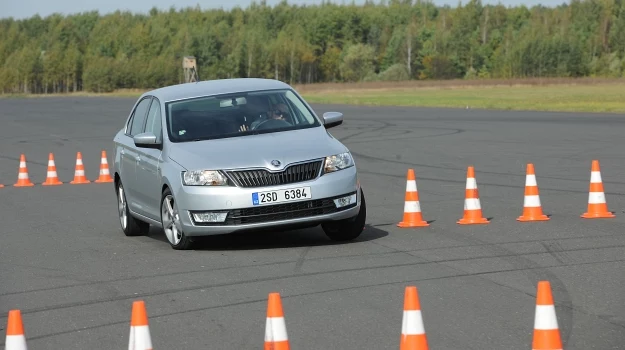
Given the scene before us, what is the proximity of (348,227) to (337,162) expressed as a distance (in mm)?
684

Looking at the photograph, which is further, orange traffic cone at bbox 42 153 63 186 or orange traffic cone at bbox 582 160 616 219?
orange traffic cone at bbox 42 153 63 186

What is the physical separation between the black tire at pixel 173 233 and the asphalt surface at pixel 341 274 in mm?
103

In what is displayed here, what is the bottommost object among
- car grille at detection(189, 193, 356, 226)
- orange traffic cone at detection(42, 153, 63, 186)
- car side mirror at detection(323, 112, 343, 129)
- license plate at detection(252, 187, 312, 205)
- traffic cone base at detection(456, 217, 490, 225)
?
orange traffic cone at detection(42, 153, 63, 186)

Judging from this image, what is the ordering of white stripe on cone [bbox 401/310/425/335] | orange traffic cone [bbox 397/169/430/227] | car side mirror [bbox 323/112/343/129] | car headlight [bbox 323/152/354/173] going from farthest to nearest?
orange traffic cone [bbox 397/169/430/227]
car side mirror [bbox 323/112/343/129]
car headlight [bbox 323/152/354/173]
white stripe on cone [bbox 401/310/425/335]

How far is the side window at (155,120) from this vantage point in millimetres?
11883

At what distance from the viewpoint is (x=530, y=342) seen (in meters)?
6.34

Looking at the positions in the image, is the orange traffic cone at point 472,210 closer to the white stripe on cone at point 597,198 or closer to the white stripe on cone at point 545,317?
the white stripe on cone at point 597,198

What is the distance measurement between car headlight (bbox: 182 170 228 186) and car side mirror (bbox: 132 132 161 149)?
32.4 inches

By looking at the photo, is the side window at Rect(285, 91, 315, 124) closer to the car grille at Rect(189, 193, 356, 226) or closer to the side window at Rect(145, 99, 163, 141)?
the side window at Rect(145, 99, 163, 141)

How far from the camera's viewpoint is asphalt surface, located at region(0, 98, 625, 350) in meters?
6.91

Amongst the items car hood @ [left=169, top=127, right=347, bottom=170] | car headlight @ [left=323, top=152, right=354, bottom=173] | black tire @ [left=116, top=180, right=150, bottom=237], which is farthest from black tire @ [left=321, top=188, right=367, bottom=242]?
black tire @ [left=116, top=180, right=150, bottom=237]

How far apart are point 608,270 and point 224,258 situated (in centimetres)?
334

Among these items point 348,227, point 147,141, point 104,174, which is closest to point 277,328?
point 348,227

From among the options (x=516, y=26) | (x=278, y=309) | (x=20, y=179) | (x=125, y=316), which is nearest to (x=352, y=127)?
(x=20, y=179)
